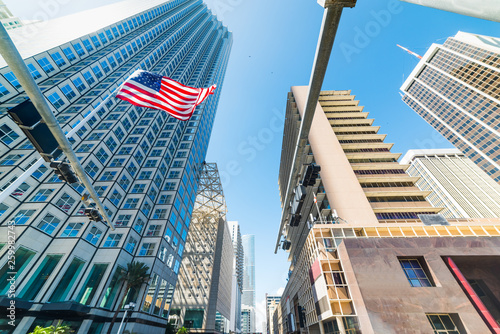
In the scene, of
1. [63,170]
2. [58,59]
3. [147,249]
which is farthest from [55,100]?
[63,170]

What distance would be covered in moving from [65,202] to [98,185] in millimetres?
6777

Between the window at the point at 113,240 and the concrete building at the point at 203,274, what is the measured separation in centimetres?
3717

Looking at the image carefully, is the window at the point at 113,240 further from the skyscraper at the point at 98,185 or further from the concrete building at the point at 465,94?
the concrete building at the point at 465,94

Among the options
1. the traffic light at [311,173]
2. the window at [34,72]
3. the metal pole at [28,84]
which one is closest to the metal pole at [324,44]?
the traffic light at [311,173]

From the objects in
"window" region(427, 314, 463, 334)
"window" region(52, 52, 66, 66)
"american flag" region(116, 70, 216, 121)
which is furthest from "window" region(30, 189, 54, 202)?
"window" region(427, 314, 463, 334)

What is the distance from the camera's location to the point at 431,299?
17.6 m

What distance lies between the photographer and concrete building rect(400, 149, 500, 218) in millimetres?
110688

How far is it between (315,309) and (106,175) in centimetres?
4344

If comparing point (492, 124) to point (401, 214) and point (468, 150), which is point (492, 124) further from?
point (401, 214)

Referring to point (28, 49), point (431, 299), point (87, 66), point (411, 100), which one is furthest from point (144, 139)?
point (411, 100)

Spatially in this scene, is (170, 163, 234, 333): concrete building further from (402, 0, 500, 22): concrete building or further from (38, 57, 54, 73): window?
(402, 0, 500, 22): concrete building

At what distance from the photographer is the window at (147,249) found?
36.1 metres

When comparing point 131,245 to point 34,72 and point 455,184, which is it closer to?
point 34,72

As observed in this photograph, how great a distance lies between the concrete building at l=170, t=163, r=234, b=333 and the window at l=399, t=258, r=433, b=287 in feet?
190
